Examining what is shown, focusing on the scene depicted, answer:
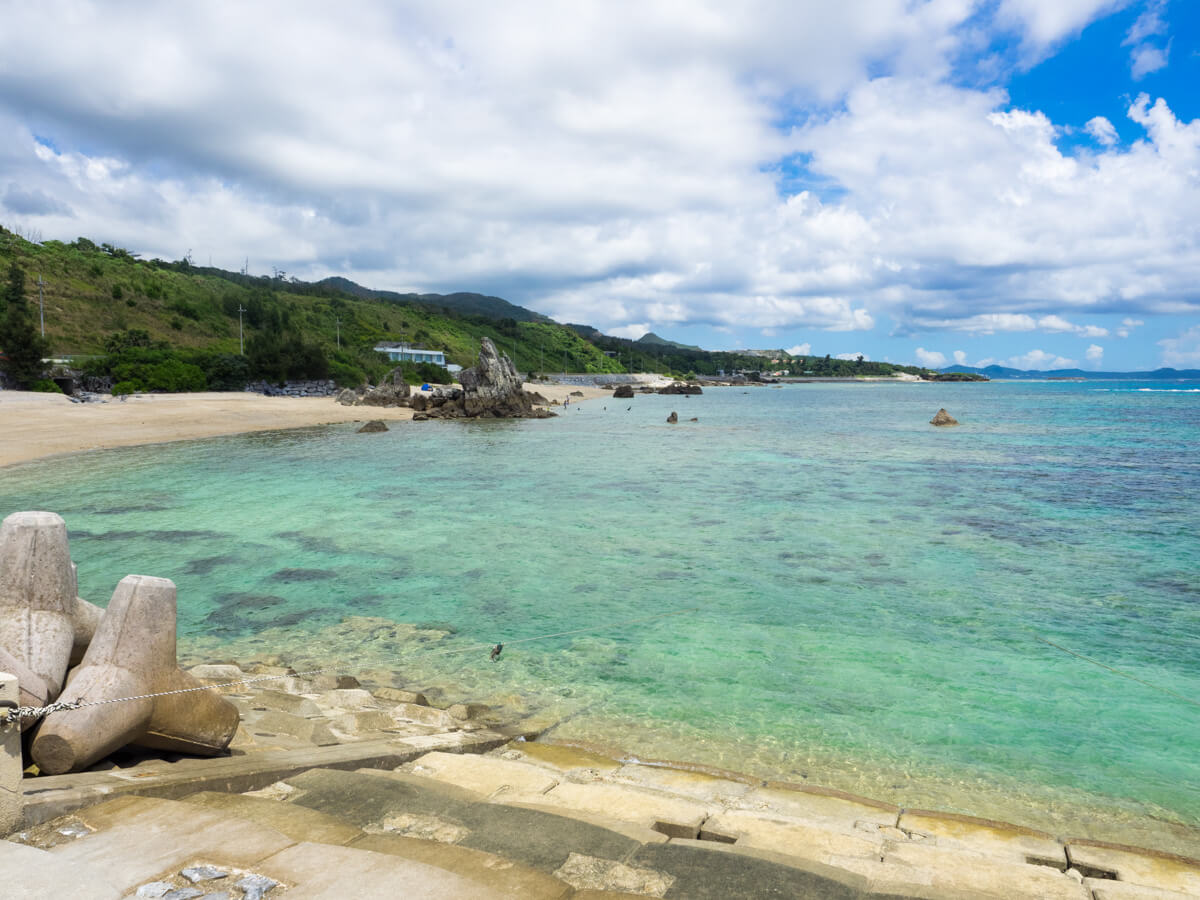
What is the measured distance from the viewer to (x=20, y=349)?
48094mm

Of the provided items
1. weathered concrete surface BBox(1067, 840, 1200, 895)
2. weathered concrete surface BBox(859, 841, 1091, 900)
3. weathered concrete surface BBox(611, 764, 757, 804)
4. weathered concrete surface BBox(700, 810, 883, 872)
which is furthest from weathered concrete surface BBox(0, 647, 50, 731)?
weathered concrete surface BBox(1067, 840, 1200, 895)

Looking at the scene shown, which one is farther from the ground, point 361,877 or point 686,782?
point 361,877

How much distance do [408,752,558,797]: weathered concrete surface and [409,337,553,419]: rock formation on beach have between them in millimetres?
56109

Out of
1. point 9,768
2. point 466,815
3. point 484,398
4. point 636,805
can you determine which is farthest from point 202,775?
point 484,398

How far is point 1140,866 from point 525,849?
177 inches

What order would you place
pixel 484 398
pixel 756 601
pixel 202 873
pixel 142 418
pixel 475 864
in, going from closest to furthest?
pixel 202 873, pixel 475 864, pixel 756 601, pixel 142 418, pixel 484 398

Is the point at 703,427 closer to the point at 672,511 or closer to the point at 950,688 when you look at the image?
the point at 672,511

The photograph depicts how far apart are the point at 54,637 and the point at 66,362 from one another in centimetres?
6677

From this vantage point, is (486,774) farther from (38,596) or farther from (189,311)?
(189,311)

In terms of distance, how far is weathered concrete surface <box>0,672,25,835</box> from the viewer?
3.80 meters

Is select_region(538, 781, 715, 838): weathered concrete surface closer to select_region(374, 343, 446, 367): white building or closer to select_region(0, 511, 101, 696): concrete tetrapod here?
select_region(0, 511, 101, 696): concrete tetrapod

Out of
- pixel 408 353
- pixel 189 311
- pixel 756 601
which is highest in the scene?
pixel 189 311

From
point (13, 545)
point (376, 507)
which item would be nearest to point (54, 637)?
point (13, 545)

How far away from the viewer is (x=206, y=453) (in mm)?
32812
